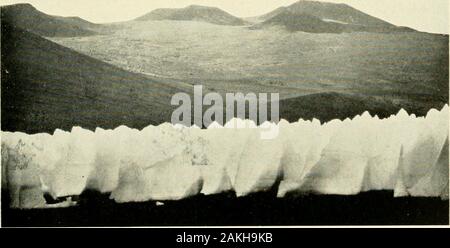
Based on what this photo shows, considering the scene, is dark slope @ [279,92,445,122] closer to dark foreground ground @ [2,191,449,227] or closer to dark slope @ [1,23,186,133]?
dark foreground ground @ [2,191,449,227]

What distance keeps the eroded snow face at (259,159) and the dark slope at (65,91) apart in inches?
4.1

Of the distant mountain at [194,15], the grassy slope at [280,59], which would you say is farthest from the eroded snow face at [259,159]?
the distant mountain at [194,15]

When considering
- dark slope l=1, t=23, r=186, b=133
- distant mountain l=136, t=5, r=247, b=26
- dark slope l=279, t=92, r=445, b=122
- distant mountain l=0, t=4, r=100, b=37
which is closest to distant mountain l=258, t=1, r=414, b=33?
distant mountain l=136, t=5, r=247, b=26

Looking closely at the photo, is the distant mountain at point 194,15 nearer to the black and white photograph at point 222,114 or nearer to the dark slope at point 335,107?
the black and white photograph at point 222,114

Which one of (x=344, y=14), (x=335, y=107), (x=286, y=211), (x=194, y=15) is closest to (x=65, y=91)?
(x=194, y=15)

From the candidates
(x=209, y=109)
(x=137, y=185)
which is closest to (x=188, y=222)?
(x=137, y=185)

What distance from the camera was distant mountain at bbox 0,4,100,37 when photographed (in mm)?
4461

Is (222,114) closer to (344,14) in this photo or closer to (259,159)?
(259,159)

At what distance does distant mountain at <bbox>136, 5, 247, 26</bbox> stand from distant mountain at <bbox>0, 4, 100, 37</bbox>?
441 millimetres

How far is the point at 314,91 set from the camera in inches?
173

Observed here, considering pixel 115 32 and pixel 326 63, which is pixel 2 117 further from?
pixel 326 63

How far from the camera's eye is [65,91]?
439 centimetres

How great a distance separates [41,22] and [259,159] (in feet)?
6.10
